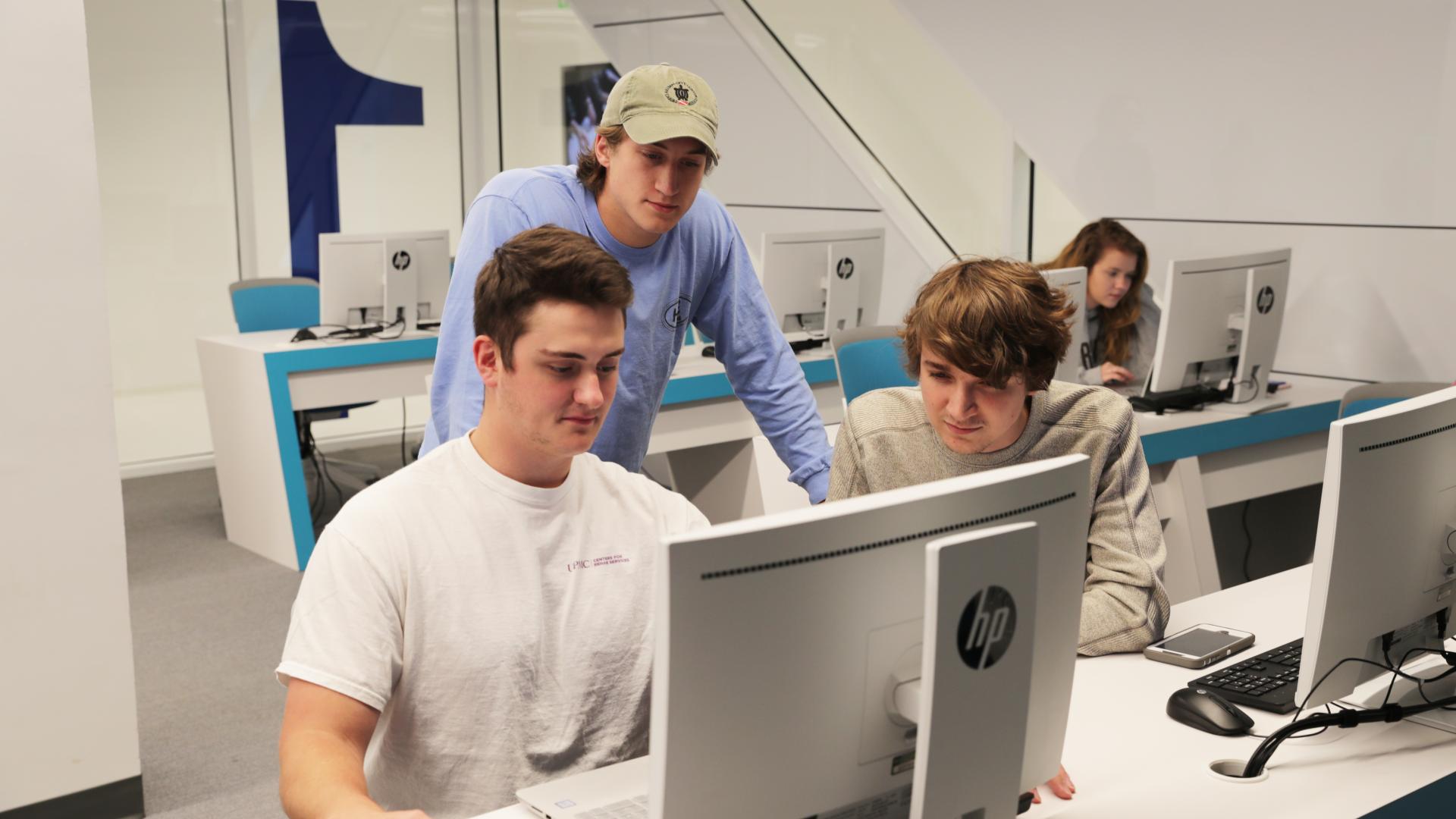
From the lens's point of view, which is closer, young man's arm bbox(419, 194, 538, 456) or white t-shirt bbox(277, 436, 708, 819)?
white t-shirt bbox(277, 436, 708, 819)

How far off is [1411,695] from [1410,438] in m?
0.40

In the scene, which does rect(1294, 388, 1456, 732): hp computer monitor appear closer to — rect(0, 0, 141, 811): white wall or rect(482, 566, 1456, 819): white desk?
rect(482, 566, 1456, 819): white desk

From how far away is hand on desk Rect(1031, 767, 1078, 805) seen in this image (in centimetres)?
152

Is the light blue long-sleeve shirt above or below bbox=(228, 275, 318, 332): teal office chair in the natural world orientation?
above

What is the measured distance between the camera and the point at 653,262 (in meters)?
2.30

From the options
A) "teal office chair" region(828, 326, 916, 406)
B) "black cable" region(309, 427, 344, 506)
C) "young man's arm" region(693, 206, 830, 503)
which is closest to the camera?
"young man's arm" region(693, 206, 830, 503)

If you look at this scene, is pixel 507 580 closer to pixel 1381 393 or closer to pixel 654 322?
pixel 654 322

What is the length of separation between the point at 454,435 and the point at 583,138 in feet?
21.3

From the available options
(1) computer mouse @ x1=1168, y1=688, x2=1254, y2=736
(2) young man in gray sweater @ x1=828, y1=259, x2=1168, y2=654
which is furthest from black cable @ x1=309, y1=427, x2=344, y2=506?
(1) computer mouse @ x1=1168, y1=688, x2=1254, y2=736

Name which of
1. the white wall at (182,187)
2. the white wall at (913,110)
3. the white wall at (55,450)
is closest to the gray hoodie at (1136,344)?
the white wall at (913,110)

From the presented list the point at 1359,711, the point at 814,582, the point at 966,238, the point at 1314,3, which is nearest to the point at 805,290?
the point at 966,238

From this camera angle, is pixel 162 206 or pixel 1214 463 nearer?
pixel 1214 463

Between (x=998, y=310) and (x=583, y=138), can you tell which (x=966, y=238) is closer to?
(x=583, y=138)

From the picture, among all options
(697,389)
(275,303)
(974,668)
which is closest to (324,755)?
(974,668)
